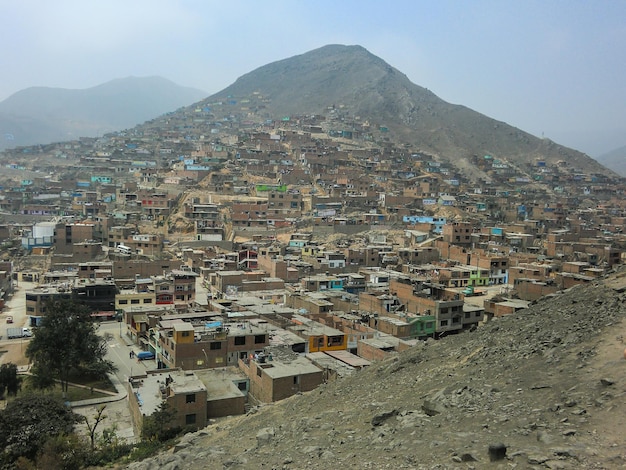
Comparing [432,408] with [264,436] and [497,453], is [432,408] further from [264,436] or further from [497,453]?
[264,436]

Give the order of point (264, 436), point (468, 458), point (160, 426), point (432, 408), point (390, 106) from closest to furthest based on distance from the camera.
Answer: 1. point (468, 458)
2. point (432, 408)
3. point (264, 436)
4. point (160, 426)
5. point (390, 106)

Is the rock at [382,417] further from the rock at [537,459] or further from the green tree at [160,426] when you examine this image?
the green tree at [160,426]

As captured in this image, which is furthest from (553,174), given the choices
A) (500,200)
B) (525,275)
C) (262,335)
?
(262,335)

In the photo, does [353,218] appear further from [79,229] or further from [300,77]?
[300,77]

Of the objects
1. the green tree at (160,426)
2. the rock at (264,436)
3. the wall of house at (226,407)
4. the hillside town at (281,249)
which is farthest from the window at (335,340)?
the rock at (264,436)

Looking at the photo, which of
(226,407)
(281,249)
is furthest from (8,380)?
(281,249)

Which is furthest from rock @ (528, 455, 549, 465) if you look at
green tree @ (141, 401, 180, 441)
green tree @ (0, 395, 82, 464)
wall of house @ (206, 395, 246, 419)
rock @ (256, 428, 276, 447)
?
green tree @ (0, 395, 82, 464)
